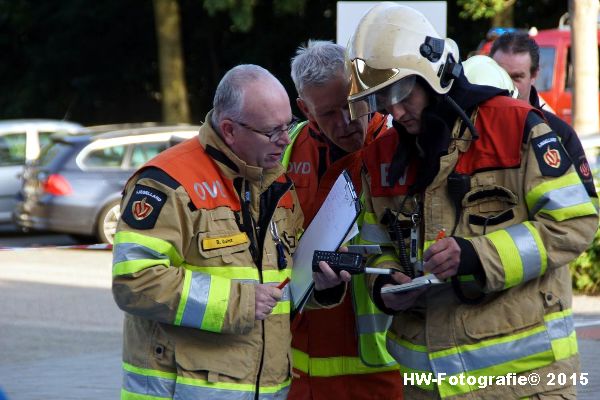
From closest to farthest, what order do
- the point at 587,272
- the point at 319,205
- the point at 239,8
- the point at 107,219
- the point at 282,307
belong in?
the point at 282,307 < the point at 319,205 < the point at 587,272 < the point at 107,219 < the point at 239,8

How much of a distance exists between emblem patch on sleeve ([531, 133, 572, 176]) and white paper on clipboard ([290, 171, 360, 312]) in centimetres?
57

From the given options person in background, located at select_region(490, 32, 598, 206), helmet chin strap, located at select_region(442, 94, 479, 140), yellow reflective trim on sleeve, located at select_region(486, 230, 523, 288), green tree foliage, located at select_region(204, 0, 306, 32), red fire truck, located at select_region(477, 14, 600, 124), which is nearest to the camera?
yellow reflective trim on sleeve, located at select_region(486, 230, 523, 288)

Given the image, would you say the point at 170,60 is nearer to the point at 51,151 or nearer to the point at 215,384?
the point at 51,151

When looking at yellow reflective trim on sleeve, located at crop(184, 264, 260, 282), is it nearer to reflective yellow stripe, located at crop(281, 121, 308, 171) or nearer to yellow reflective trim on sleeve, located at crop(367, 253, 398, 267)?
yellow reflective trim on sleeve, located at crop(367, 253, 398, 267)

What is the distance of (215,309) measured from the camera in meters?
3.32

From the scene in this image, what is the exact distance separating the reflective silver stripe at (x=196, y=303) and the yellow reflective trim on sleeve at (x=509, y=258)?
819 mm

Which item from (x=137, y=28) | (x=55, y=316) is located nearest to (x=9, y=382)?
(x=55, y=316)

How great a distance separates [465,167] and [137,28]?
82.9 feet

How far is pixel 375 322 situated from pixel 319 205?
18.9 inches

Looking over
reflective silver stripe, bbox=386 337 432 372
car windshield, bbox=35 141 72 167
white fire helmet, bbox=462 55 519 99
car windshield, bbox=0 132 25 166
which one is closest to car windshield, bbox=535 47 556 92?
car windshield, bbox=35 141 72 167

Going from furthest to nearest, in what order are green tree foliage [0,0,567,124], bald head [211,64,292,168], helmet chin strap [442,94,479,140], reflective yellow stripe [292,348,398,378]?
1. green tree foliage [0,0,567,124]
2. reflective yellow stripe [292,348,398,378]
3. bald head [211,64,292,168]
4. helmet chin strap [442,94,479,140]

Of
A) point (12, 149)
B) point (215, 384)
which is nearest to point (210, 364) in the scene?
point (215, 384)

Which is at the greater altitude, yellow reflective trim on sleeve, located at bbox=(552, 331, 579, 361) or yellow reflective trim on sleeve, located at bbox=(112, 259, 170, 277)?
yellow reflective trim on sleeve, located at bbox=(112, 259, 170, 277)

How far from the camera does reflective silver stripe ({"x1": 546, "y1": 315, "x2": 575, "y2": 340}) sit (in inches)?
131
